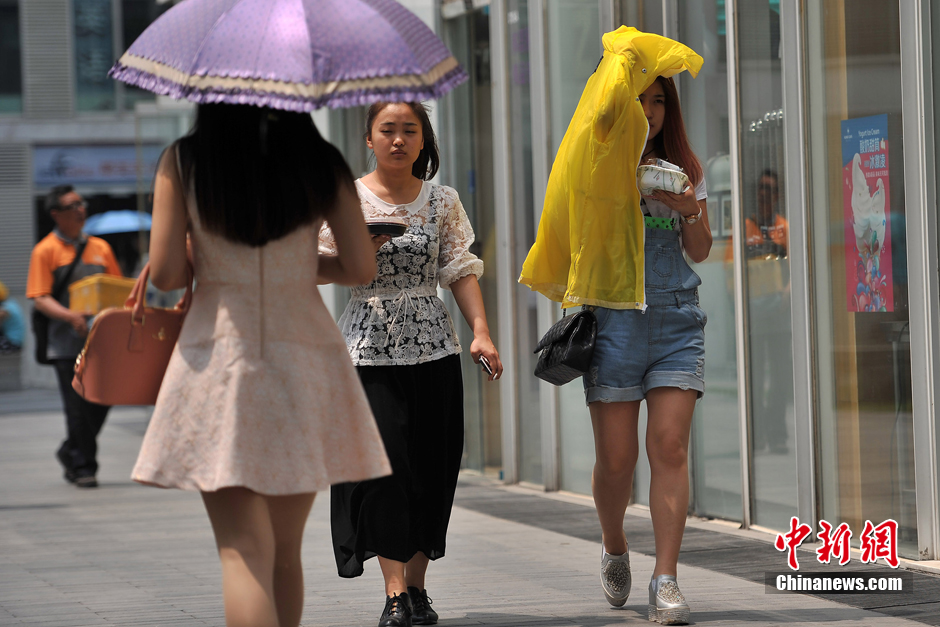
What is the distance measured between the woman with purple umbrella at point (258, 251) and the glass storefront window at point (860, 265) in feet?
10.0

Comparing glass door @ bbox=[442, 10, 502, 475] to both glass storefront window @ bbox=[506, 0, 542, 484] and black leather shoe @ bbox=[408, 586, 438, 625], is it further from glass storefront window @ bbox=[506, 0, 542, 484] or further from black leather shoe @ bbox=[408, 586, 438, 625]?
black leather shoe @ bbox=[408, 586, 438, 625]

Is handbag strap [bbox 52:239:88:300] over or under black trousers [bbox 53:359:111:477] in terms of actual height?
over

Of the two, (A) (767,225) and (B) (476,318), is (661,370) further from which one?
(A) (767,225)

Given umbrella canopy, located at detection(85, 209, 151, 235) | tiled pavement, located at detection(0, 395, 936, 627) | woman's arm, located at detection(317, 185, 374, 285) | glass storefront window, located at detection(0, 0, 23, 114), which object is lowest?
tiled pavement, located at detection(0, 395, 936, 627)

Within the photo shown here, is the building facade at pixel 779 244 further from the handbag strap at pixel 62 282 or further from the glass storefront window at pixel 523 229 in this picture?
the handbag strap at pixel 62 282

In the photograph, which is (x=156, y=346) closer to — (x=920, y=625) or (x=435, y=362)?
(x=435, y=362)

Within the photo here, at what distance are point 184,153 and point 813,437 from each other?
3.94 meters

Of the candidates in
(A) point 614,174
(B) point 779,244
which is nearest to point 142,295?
(A) point 614,174

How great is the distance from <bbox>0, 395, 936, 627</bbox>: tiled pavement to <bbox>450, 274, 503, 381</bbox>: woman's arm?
3.24ft

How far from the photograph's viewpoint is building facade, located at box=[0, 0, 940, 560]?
18.1 feet

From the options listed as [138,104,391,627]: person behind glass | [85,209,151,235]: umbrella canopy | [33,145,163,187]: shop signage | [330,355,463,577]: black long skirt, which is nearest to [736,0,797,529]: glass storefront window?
[330,355,463,577]: black long skirt

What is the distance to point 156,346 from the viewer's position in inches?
128

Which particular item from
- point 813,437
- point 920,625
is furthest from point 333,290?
point 920,625

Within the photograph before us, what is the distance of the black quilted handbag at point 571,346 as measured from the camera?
180 inches
